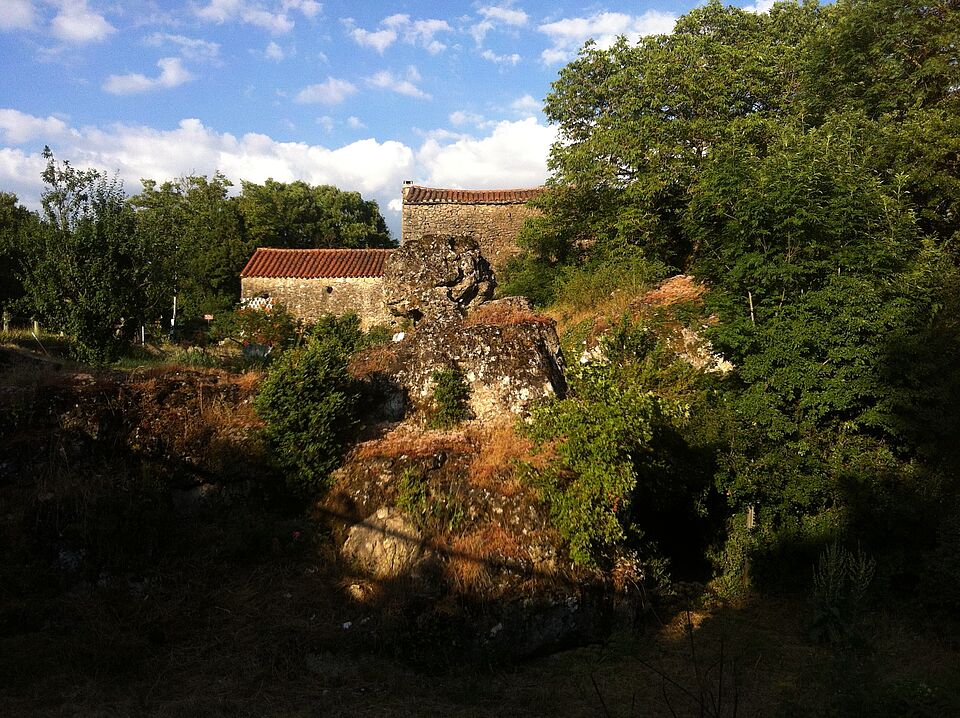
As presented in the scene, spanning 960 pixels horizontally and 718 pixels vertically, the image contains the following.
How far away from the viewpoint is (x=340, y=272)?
20766 mm

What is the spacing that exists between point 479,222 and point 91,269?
15.5 m

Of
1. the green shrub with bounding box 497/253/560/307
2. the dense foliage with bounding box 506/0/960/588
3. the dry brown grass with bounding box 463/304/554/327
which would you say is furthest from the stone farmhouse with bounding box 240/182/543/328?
the dense foliage with bounding box 506/0/960/588

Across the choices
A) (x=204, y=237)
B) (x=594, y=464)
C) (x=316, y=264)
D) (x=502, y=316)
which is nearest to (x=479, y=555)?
(x=594, y=464)

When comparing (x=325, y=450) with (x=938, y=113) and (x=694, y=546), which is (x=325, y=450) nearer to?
(x=694, y=546)

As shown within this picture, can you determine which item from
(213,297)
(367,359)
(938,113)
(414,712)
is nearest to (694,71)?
(938,113)

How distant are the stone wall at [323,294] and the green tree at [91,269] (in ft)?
26.8

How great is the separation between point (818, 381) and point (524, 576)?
5183 mm

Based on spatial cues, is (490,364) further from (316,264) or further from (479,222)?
(479,222)

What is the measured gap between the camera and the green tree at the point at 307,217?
31234mm

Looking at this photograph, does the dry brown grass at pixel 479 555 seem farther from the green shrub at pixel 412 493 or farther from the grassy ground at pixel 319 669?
the grassy ground at pixel 319 669

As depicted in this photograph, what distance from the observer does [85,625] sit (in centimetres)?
600

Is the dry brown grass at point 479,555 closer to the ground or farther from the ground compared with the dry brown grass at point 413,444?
closer to the ground

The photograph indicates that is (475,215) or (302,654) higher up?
(475,215)

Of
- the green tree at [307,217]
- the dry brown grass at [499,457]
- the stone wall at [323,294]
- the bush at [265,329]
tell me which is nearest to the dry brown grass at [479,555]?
the dry brown grass at [499,457]
